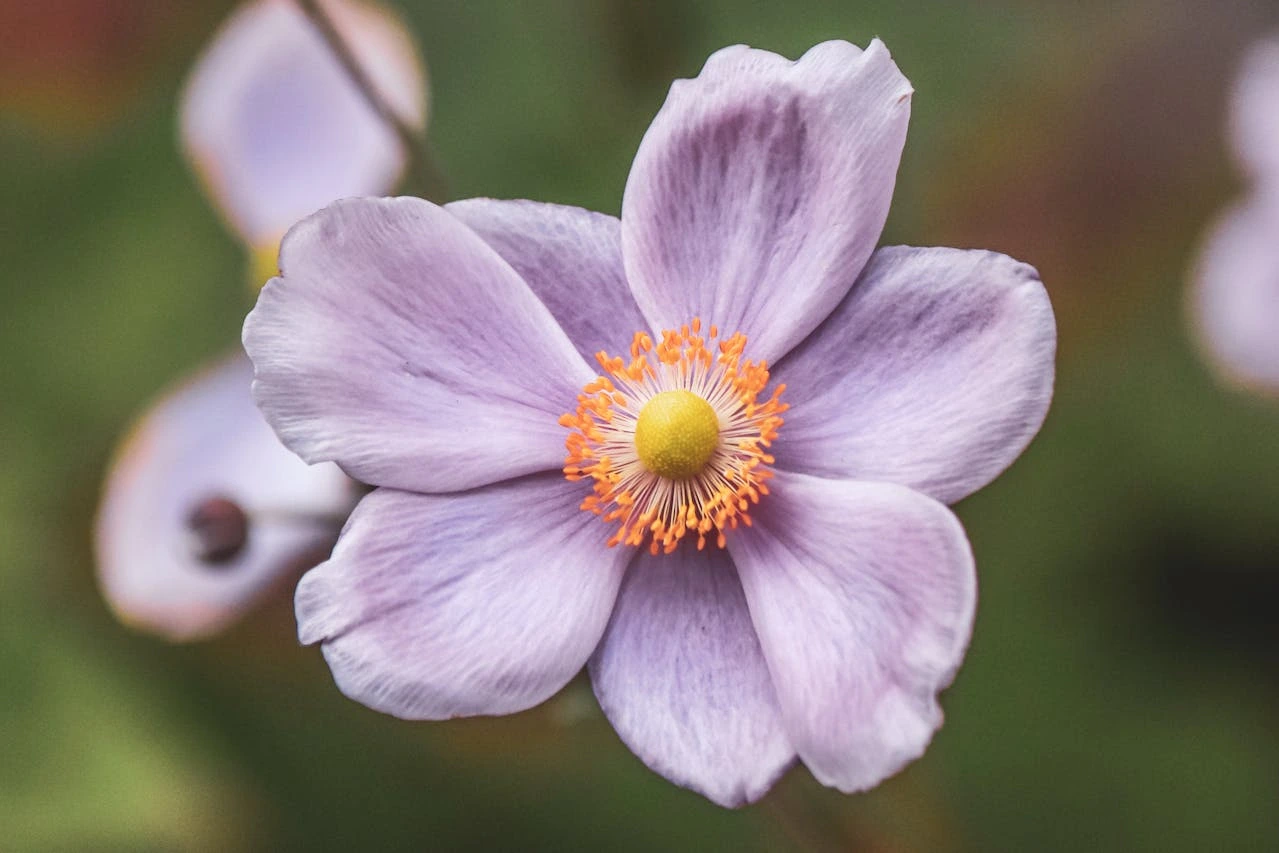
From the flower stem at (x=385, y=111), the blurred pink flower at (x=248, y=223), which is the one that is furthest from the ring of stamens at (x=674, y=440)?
the blurred pink flower at (x=248, y=223)

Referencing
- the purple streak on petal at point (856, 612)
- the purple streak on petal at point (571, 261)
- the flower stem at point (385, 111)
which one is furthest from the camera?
the flower stem at point (385, 111)

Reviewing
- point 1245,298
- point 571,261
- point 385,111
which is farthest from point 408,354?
point 1245,298

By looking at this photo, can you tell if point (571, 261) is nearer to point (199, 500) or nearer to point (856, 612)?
point (856, 612)

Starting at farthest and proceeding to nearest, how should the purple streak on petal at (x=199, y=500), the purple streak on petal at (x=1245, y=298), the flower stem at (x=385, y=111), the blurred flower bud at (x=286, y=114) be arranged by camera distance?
the purple streak on petal at (x=1245, y=298) → the blurred flower bud at (x=286, y=114) → the purple streak on petal at (x=199, y=500) → the flower stem at (x=385, y=111)

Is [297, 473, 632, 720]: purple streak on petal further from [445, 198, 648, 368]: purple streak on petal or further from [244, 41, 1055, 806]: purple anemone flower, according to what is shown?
[445, 198, 648, 368]: purple streak on petal

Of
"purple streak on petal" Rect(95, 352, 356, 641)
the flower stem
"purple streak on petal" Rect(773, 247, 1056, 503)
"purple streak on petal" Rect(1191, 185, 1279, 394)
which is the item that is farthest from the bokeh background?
"purple streak on petal" Rect(773, 247, 1056, 503)

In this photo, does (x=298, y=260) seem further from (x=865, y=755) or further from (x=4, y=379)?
(x=4, y=379)

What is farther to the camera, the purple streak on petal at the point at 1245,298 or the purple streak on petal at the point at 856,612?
the purple streak on petal at the point at 1245,298

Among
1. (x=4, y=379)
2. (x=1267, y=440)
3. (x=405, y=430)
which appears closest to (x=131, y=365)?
(x=4, y=379)

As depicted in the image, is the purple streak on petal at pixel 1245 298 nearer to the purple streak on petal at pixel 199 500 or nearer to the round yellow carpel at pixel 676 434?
the round yellow carpel at pixel 676 434
